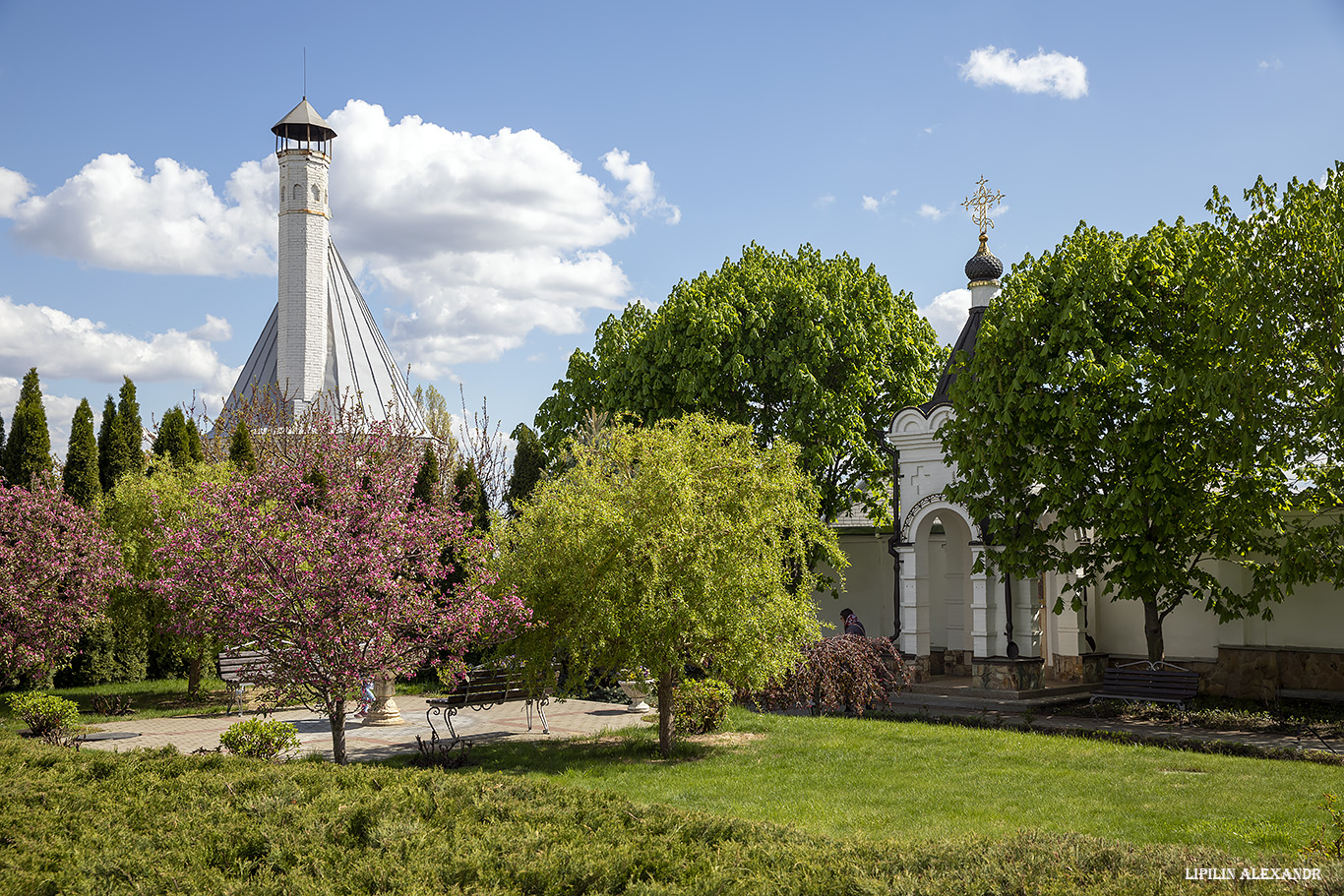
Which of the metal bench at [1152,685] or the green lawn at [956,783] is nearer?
the green lawn at [956,783]

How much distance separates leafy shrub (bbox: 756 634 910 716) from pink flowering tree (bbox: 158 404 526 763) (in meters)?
5.11

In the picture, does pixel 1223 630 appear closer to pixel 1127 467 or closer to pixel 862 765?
pixel 1127 467

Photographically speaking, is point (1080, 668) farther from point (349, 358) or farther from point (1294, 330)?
point (349, 358)

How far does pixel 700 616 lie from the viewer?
1098 centimetres

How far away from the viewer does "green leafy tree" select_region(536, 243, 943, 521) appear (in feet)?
74.0

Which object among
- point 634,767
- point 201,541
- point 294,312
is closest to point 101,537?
point 201,541

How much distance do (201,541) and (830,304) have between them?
16.1 m

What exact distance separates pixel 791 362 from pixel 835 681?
9.60 metres

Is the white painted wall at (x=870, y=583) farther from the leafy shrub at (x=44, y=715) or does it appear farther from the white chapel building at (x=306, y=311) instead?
the white chapel building at (x=306, y=311)

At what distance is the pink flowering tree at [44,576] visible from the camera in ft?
48.3

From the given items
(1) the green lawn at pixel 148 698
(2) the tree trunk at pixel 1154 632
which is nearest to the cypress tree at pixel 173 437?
(1) the green lawn at pixel 148 698

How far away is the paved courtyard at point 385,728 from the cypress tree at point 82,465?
287 inches

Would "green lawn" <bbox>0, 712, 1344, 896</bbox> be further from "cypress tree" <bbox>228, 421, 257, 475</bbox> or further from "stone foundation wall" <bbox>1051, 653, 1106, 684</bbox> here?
"cypress tree" <bbox>228, 421, 257, 475</bbox>

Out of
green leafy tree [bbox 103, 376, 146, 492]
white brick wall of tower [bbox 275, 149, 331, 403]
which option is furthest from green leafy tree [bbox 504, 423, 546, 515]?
white brick wall of tower [bbox 275, 149, 331, 403]
